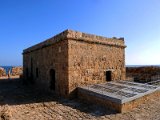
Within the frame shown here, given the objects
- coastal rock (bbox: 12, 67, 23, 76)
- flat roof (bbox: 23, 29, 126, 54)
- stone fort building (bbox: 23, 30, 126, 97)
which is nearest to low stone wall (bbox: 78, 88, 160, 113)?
stone fort building (bbox: 23, 30, 126, 97)

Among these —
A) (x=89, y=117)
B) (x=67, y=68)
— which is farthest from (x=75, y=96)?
(x=89, y=117)

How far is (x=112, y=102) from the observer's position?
725 centimetres

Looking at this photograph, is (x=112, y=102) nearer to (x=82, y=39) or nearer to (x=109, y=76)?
(x=82, y=39)

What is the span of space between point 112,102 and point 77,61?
11.4 ft

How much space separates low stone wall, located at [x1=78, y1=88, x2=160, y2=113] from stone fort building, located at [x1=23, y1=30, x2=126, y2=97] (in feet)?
2.75

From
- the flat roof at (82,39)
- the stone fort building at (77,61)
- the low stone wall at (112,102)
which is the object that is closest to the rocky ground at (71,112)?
the low stone wall at (112,102)

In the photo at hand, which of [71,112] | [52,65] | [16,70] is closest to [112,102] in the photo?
[71,112]

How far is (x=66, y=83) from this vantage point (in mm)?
9344

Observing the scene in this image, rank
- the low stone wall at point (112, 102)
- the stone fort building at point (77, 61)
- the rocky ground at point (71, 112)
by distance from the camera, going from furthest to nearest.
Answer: the stone fort building at point (77, 61)
the low stone wall at point (112, 102)
the rocky ground at point (71, 112)

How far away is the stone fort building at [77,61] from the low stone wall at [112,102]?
33.0 inches

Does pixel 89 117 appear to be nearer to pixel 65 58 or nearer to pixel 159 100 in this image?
pixel 65 58

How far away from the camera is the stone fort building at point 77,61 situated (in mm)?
9445

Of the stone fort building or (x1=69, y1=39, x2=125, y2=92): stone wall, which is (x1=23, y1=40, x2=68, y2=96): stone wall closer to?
the stone fort building

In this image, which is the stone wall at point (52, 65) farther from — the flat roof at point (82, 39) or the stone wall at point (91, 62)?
the stone wall at point (91, 62)
